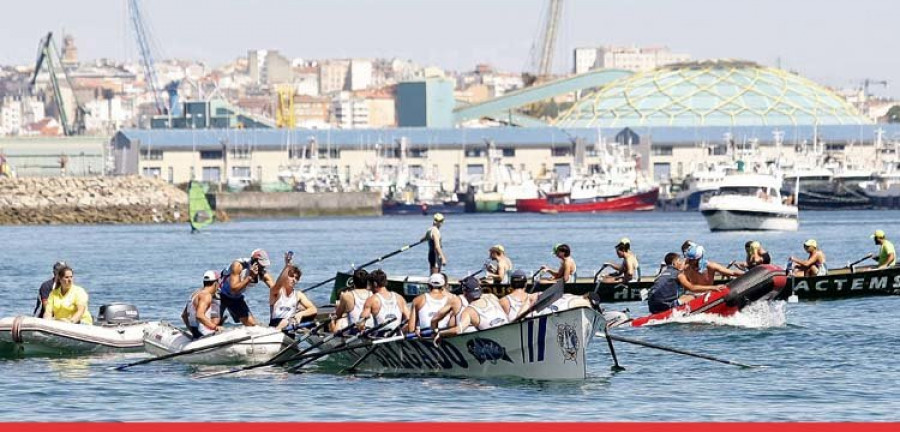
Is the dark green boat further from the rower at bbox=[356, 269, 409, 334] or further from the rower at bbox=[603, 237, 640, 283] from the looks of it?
the rower at bbox=[356, 269, 409, 334]

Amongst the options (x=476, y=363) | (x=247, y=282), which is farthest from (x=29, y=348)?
(x=476, y=363)

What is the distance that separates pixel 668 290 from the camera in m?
36.5

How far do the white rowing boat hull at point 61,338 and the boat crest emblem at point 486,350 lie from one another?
6.93 metres

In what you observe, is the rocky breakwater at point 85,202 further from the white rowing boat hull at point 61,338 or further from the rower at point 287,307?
the rower at point 287,307

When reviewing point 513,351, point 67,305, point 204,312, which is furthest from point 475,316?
point 67,305

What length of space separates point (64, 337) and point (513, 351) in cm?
857

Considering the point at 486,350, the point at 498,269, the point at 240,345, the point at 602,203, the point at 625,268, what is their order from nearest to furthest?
the point at 486,350, the point at 240,345, the point at 498,269, the point at 625,268, the point at 602,203

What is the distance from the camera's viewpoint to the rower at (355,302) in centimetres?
2867

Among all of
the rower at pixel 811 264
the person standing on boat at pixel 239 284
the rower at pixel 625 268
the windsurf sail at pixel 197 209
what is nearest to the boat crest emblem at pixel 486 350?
the person standing on boat at pixel 239 284

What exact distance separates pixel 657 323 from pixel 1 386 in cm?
1257

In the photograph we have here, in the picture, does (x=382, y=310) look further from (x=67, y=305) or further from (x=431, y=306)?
(x=67, y=305)

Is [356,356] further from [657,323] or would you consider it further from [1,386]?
[657,323]

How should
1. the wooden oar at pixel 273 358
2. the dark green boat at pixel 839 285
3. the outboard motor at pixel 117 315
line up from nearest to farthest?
1. the wooden oar at pixel 273 358
2. the outboard motor at pixel 117 315
3. the dark green boat at pixel 839 285

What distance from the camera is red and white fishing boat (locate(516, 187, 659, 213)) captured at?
182375 mm
